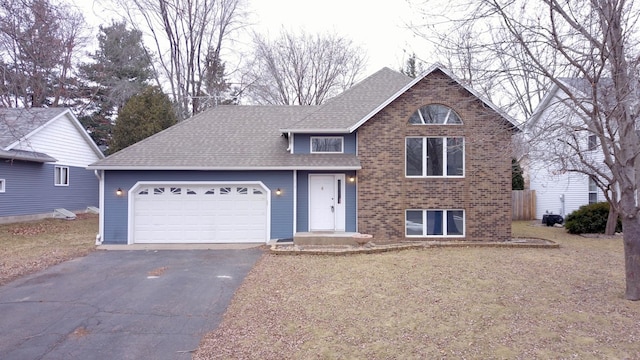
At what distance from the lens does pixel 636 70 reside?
20.2 feet

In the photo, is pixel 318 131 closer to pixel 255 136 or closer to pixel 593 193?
pixel 255 136

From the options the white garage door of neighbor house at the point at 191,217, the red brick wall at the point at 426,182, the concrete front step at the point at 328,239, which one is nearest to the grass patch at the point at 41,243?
→ the white garage door of neighbor house at the point at 191,217

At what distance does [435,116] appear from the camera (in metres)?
13.2

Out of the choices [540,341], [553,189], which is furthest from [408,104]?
[553,189]

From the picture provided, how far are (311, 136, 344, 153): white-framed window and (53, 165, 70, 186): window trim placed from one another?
16.1 metres

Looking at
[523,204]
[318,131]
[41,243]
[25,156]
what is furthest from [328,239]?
[25,156]

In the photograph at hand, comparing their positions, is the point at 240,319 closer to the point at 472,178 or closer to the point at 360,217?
the point at 360,217

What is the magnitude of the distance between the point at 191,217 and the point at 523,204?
17.5 metres

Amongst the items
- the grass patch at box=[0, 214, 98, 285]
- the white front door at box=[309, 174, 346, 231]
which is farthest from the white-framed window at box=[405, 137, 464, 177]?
the grass patch at box=[0, 214, 98, 285]

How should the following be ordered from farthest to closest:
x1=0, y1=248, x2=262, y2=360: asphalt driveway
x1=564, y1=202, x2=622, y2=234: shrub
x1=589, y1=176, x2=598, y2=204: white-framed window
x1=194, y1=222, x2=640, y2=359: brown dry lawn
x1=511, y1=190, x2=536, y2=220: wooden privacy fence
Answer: x1=511, y1=190, x2=536, y2=220: wooden privacy fence
x1=589, y1=176, x2=598, y2=204: white-framed window
x1=564, y1=202, x2=622, y2=234: shrub
x1=0, y1=248, x2=262, y2=360: asphalt driveway
x1=194, y1=222, x2=640, y2=359: brown dry lawn

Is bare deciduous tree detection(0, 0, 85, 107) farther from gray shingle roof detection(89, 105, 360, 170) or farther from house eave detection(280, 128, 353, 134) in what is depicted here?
house eave detection(280, 128, 353, 134)

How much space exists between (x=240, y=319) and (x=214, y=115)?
1252cm

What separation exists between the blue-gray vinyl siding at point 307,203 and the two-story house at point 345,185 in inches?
→ 1.4

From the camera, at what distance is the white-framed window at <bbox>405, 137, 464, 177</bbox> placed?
43.3 ft
